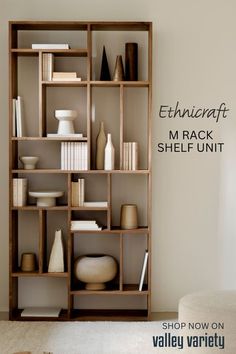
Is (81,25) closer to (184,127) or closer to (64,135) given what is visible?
(64,135)

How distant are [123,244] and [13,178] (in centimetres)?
99

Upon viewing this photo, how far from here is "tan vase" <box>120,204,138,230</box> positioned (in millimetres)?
4629

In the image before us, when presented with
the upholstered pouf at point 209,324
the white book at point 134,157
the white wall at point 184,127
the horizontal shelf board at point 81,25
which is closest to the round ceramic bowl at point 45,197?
the white wall at point 184,127

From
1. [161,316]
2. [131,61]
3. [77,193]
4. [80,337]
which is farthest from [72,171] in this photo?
[161,316]

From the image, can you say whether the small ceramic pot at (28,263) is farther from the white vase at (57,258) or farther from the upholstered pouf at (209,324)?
the upholstered pouf at (209,324)

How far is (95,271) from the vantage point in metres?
4.55

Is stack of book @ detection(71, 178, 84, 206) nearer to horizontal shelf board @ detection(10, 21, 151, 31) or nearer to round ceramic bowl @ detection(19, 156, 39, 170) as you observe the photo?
round ceramic bowl @ detection(19, 156, 39, 170)

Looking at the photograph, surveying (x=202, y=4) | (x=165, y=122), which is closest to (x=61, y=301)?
(x=165, y=122)

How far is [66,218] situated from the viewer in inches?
190

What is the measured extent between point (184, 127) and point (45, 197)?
120 centimetres

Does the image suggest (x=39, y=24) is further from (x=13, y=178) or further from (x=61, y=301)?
(x=61, y=301)

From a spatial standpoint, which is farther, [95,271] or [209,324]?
[95,271]

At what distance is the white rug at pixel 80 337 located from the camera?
3.86 meters

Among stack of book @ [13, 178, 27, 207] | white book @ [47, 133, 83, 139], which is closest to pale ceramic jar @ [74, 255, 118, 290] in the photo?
stack of book @ [13, 178, 27, 207]
